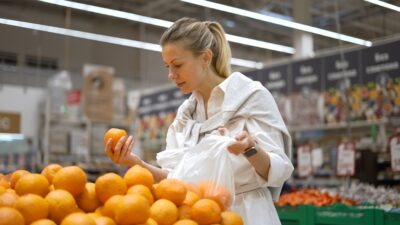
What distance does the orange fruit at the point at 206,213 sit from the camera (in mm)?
1502

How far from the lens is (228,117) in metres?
1.85

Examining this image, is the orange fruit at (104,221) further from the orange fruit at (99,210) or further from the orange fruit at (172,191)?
the orange fruit at (172,191)

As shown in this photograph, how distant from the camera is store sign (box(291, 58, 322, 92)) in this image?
22.7ft

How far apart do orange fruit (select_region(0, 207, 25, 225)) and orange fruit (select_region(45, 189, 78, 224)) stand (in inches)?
4.4

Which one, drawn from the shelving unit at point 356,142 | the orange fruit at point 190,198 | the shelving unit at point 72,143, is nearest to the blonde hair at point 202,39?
Result: the orange fruit at point 190,198

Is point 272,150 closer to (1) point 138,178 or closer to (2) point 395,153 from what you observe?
(1) point 138,178

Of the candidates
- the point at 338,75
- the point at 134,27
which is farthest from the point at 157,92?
the point at 134,27

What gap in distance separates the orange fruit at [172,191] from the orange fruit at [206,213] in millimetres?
53

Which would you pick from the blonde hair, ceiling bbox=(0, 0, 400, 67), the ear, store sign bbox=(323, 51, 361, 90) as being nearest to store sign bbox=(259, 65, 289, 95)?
store sign bbox=(323, 51, 361, 90)

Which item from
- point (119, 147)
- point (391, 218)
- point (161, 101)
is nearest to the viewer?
point (119, 147)

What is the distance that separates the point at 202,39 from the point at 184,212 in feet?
2.27

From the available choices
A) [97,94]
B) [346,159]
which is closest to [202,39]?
[346,159]

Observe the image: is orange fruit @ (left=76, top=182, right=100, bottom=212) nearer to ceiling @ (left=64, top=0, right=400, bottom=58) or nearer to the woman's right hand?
the woman's right hand

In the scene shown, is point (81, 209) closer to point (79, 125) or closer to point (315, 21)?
point (315, 21)
